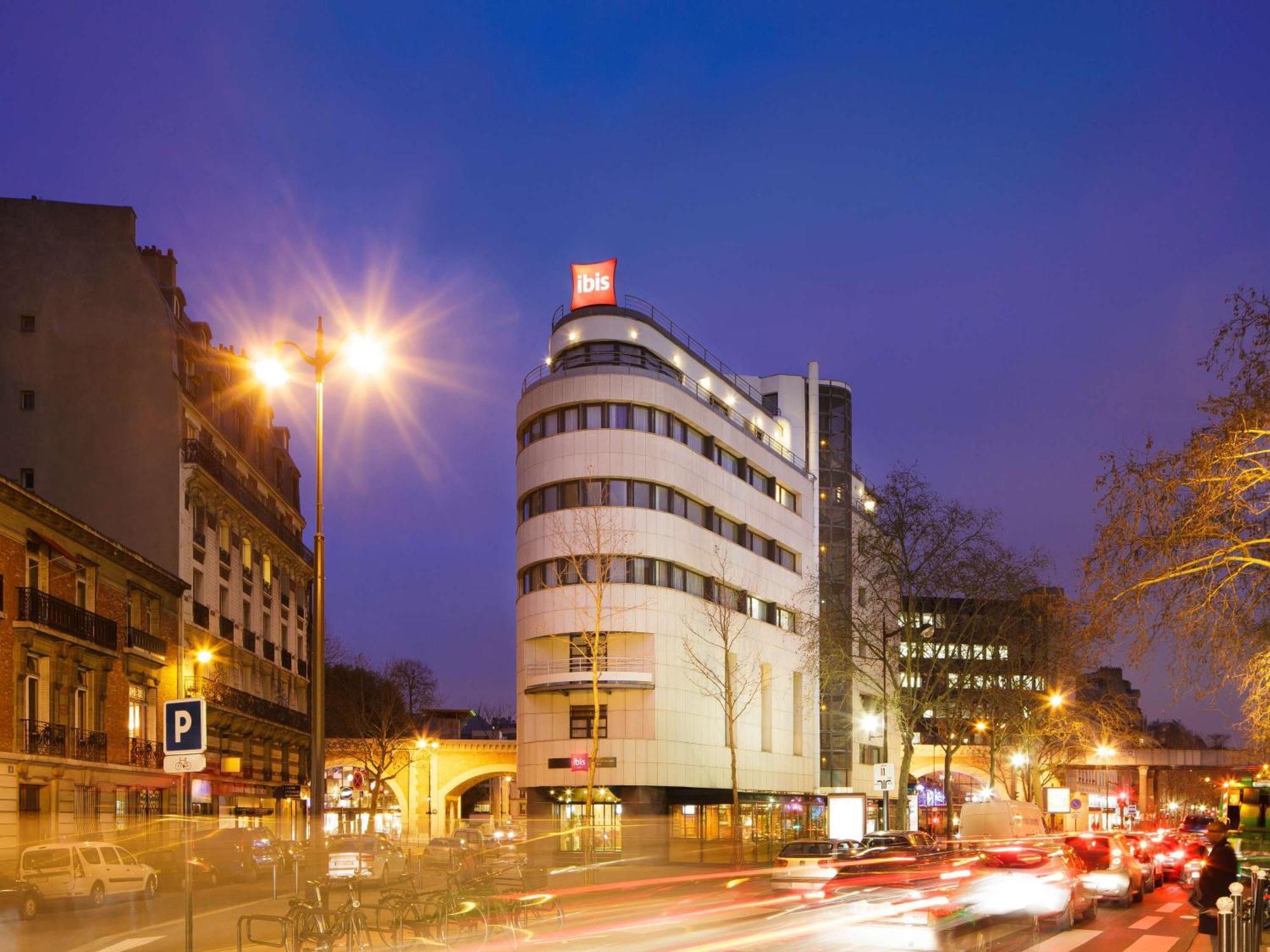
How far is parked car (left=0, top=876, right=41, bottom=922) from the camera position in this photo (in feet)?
102

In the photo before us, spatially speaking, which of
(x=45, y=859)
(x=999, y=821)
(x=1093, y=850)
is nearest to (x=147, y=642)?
(x=45, y=859)

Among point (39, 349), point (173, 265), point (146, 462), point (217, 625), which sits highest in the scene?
point (173, 265)

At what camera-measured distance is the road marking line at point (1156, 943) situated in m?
22.9

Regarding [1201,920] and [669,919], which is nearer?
[1201,920]

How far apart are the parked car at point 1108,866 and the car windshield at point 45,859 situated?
2372 cm

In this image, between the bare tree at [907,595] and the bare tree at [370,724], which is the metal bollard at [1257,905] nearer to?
the bare tree at [907,595]

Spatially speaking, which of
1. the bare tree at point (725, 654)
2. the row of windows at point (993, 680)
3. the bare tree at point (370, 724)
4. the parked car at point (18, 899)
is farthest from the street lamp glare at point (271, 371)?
the bare tree at point (370, 724)

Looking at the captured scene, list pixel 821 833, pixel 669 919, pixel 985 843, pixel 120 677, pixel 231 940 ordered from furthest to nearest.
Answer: pixel 821 833, pixel 120 677, pixel 985 843, pixel 669 919, pixel 231 940

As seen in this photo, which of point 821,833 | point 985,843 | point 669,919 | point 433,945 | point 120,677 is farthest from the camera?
point 821,833

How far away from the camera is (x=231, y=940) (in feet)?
75.1

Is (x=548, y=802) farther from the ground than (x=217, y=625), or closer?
closer

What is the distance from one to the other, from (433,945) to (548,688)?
44.3 meters

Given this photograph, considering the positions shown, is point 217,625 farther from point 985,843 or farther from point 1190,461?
point 1190,461

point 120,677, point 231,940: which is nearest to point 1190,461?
point 231,940
